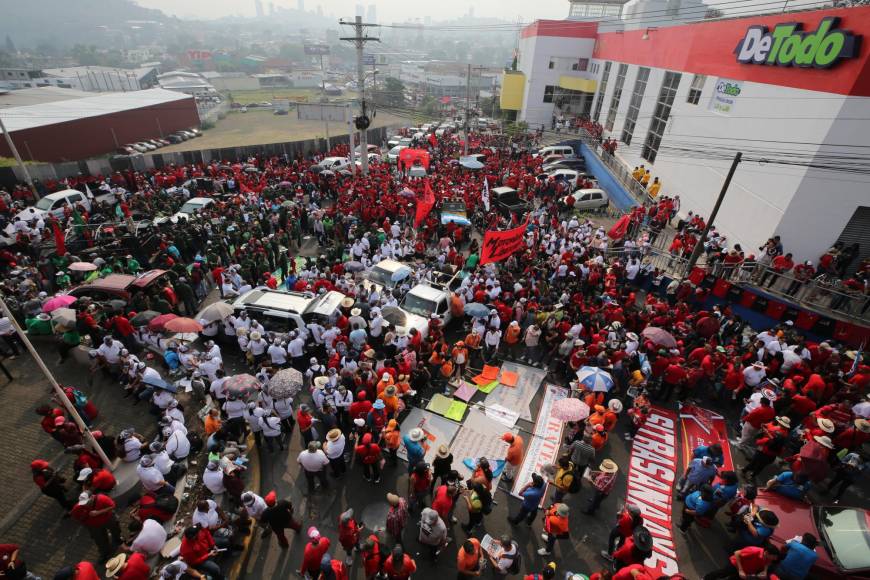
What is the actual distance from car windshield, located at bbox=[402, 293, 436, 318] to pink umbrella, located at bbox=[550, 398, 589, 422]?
4762mm

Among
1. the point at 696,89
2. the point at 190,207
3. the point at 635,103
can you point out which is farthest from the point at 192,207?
the point at 635,103

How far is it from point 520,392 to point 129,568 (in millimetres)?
8317

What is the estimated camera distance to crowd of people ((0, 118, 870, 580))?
666 centimetres

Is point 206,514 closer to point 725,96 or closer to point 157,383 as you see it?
point 157,383

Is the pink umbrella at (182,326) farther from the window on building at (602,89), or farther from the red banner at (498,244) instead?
the window on building at (602,89)

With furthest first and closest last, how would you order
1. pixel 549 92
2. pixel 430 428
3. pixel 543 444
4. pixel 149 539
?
pixel 549 92 < pixel 430 428 < pixel 543 444 < pixel 149 539

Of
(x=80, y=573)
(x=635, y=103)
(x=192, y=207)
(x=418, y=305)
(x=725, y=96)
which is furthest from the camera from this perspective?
(x=635, y=103)

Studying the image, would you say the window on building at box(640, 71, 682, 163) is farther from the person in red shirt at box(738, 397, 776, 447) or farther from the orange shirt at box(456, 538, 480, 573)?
the orange shirt at box(456, 538, 480, 573)

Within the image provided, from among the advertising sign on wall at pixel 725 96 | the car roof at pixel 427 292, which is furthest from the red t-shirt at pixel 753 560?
the advertising sign on wall at pixel 725 96

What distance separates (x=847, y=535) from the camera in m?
6.54

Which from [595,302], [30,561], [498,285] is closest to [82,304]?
[30,561]

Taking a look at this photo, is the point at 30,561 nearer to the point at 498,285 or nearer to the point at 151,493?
the point at 151,493

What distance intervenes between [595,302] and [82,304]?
14.6 metres

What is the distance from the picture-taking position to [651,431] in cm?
998
